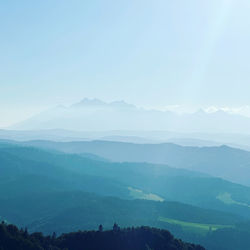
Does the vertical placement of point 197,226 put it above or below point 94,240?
below

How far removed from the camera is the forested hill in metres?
66.9

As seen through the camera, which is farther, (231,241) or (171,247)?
(231,241)

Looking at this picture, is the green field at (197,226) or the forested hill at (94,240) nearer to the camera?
the forested hill at (94,240)

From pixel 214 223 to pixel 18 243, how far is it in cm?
15052

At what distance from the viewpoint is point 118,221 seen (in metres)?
196

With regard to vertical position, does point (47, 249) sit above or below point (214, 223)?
above

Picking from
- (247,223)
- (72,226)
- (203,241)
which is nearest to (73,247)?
(203,241)

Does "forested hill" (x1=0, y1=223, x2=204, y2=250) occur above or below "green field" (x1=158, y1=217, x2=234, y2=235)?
above

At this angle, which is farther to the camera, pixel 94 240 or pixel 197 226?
pixel 197 226

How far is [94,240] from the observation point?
254 ft

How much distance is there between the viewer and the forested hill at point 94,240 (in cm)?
6688

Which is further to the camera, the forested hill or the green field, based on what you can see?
the green field

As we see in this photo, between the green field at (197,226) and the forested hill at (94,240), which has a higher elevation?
the forested hill at (94,240)

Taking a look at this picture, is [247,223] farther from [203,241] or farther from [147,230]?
[147,230]
